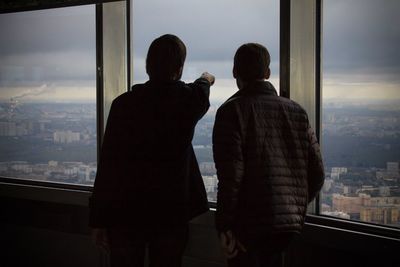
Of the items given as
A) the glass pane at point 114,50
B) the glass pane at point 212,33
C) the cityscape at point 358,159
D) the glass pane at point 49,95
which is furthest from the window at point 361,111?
the glass pane at point 49,95

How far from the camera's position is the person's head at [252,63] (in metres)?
1.84

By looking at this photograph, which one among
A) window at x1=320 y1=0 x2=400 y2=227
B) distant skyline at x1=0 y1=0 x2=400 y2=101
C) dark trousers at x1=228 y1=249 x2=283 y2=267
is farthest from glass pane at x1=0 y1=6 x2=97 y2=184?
dark trousers at x1=228 y1=249 x2=283 y2=267

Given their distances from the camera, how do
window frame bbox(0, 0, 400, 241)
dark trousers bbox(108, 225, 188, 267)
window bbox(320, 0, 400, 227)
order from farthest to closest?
window frame bbox(0, 0, 400, 241)
window bbox(320, 0, 400, 227)
dark trousers bbox(108, 225, 188, 267)

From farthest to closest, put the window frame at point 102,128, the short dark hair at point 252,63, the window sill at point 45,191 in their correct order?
1. the window sill at point 45,191
2. the window frame at point 102,128
3. the short dark hair at point 252,63

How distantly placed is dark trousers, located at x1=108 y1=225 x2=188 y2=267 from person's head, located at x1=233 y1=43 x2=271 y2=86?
2.28 feet

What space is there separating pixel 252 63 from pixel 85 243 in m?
2.05

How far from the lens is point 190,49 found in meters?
2.81

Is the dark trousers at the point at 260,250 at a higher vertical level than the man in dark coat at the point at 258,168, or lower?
lower

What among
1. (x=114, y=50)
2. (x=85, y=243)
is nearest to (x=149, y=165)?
(x=114, y=50)

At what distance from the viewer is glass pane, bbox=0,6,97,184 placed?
3.28 meters

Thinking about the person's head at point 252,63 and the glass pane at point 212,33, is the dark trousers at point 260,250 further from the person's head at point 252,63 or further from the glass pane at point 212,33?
the glass pane at point 212,33

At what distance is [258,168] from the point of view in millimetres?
1741

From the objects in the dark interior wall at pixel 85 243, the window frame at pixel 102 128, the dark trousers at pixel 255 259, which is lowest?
the dark interior wall at pixel 85 243

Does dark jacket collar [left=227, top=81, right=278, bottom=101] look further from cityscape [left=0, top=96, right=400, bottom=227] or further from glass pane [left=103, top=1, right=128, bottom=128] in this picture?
glass pane [left=103, top=1, right=128, bottom=128]
